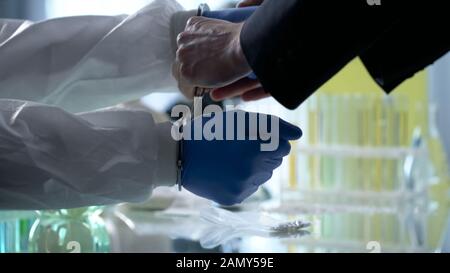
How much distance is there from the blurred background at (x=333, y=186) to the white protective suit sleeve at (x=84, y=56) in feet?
0.19

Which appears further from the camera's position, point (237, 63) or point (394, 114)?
point (394, 114)

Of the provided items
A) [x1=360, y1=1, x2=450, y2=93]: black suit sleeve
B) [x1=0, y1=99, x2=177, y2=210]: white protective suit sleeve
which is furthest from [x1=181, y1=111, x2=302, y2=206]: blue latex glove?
[x1=360, y1=1, x2=450, y2=93]: black suit sleeve

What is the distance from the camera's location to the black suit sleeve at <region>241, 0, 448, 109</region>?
609mm

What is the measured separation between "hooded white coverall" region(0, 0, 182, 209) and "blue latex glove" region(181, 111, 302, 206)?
0.07 ft

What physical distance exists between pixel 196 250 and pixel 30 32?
1.08 ft

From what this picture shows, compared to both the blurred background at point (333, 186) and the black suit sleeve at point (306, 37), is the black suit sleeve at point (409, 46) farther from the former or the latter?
the blurred background at point (333, 186)

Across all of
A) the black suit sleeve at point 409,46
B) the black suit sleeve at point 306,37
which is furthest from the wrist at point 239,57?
the black suit sleeve at point 409,46

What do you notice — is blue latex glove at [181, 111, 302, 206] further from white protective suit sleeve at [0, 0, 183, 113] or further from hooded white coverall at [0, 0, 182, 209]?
white protective suit sleeve at [0, 0, 183, 113]

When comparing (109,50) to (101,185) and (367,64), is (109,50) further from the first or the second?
(367,64)

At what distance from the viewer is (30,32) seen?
801 millimetres
